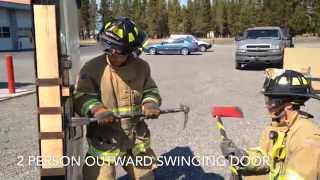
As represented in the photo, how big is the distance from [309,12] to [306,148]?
6925 cm

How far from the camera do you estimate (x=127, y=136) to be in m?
3.78

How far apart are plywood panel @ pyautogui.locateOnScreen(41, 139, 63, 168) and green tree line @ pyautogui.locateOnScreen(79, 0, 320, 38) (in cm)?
6557

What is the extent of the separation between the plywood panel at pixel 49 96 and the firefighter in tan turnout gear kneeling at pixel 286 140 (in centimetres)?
112

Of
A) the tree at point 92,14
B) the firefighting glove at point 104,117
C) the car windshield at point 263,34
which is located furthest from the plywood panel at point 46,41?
the tree at point 92,14

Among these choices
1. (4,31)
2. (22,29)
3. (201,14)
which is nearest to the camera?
(4,31)

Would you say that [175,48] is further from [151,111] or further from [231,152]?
[231,152]

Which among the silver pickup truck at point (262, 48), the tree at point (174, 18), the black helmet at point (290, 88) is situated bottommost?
the silver pickup truck at point (262, 48)

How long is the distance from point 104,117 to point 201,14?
79825 mm

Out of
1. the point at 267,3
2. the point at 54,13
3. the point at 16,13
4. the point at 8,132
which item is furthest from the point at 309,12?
the point at 54,13

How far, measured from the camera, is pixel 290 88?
2.87 m

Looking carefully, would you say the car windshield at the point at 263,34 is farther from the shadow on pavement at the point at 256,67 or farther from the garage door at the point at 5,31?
the garage door at the point at 5,31

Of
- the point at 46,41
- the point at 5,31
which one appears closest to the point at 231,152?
the point at 46,41

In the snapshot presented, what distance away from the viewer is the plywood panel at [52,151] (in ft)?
10.8

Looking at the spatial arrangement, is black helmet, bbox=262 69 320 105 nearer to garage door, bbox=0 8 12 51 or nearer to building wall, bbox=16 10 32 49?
garage door, bbox=0 8 12 51
